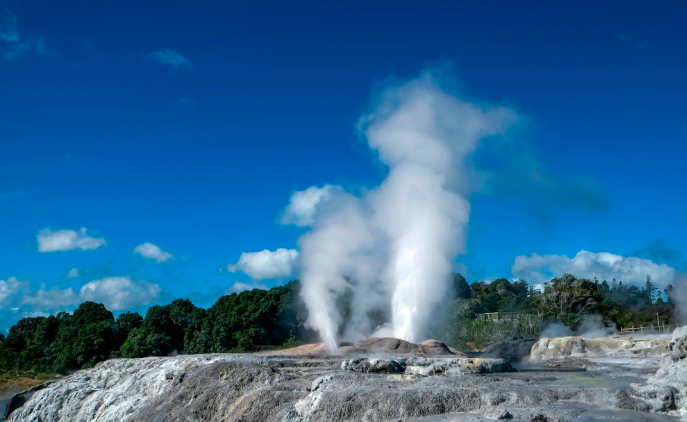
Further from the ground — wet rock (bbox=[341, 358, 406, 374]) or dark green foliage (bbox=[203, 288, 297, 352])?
dark green foliage (bbox=[203, 288, 297, 352])

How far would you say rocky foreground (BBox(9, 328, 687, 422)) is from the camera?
38.9 ft

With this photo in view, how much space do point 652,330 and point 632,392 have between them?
39967 mm

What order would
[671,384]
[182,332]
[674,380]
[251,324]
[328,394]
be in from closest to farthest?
[671,384], [674,380], [328,394], [251,324], [182,332]

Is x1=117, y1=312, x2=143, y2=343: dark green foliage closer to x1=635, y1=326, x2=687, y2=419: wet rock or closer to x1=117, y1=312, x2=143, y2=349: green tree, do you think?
x1=117, y1=312, x2=143, y2=349: green tree

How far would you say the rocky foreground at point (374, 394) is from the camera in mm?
11859

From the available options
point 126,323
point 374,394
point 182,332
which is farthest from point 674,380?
point 126,323

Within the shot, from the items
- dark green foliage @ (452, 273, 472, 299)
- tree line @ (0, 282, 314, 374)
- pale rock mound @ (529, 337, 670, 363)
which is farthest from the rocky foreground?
dark green foliage @ (452, 273, 472, 299)

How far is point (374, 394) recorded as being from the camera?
13.2 metres

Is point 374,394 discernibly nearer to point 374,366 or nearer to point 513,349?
point 374,366

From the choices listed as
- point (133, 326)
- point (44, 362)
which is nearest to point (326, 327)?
point (133, 326)

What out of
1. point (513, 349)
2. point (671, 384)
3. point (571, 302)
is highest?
point (571, 302)

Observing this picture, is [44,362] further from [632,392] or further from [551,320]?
[632,392]

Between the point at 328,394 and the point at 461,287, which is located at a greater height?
the point at 461,287

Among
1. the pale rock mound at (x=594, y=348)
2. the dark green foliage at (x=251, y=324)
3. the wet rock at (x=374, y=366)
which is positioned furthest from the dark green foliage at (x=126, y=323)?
the wet rock at (x=374, y=366)
